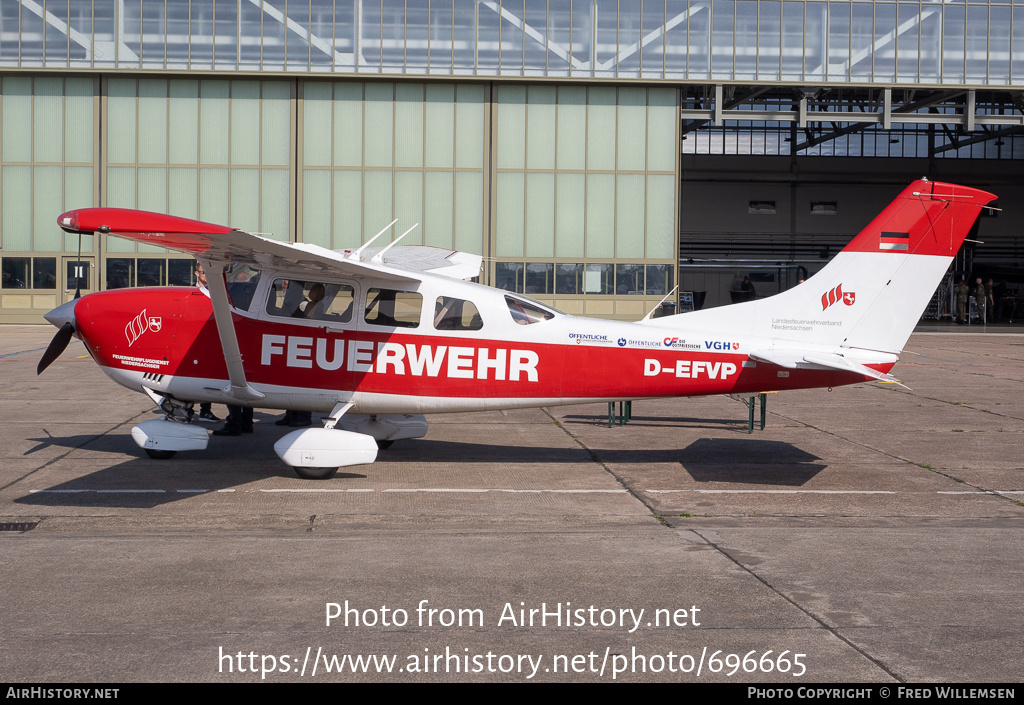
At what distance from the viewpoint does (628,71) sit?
3466 cm

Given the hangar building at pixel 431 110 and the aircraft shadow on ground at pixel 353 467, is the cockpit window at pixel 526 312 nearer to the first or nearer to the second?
the aircraft shadow on ground at pixel 353 467

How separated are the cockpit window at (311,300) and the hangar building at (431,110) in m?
25.4

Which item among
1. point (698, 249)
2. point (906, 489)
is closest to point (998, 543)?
point (906, 489)

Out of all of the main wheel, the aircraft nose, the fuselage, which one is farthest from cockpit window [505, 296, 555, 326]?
the aircraft nose

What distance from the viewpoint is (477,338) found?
31.7ft

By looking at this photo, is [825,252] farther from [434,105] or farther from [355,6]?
[355,6]

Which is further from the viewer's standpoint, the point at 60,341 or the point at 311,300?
the point at 60,341

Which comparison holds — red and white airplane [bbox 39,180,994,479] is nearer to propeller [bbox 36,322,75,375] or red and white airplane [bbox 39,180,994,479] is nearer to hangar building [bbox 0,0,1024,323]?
propeller [bbox 36,322,75,375]

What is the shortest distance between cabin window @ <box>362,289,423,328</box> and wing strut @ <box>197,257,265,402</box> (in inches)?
55.2

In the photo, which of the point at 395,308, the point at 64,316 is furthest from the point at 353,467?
the point at 64,316

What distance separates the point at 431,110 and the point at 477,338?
2671cm

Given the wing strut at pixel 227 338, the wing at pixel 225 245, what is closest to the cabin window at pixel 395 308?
the wing at pixel 225 245

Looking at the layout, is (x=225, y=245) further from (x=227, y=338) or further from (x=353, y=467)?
(x=353, y=467)

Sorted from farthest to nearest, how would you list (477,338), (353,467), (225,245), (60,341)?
(60,341), (353,467), (477,338), (225,245)
